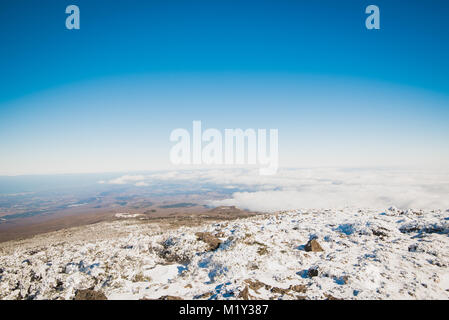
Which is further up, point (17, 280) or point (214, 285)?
point (214, 285)

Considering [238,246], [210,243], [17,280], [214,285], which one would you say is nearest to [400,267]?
[238,246]

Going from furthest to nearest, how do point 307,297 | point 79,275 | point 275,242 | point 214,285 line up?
1. point 275,242
2. point 79,275
3. point 214,285
4. point 307,297

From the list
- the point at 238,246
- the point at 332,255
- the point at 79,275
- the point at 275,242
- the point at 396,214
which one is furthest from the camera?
the point at 396,214

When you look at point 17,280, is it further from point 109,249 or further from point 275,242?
point 275,242

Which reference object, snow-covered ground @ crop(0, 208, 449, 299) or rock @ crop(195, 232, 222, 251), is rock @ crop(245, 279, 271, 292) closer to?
snow-covered ground @ crop(0, 208, 449, 299)

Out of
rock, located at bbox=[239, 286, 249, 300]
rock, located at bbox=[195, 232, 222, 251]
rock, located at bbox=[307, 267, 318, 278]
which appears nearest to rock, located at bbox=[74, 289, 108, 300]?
rock, located at bbox=[239, 286, 249, 300]

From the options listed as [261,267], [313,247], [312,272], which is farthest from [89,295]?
[313,247]

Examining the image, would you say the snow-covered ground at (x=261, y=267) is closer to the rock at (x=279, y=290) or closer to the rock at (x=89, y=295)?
the rock at (x=279, y=290)
